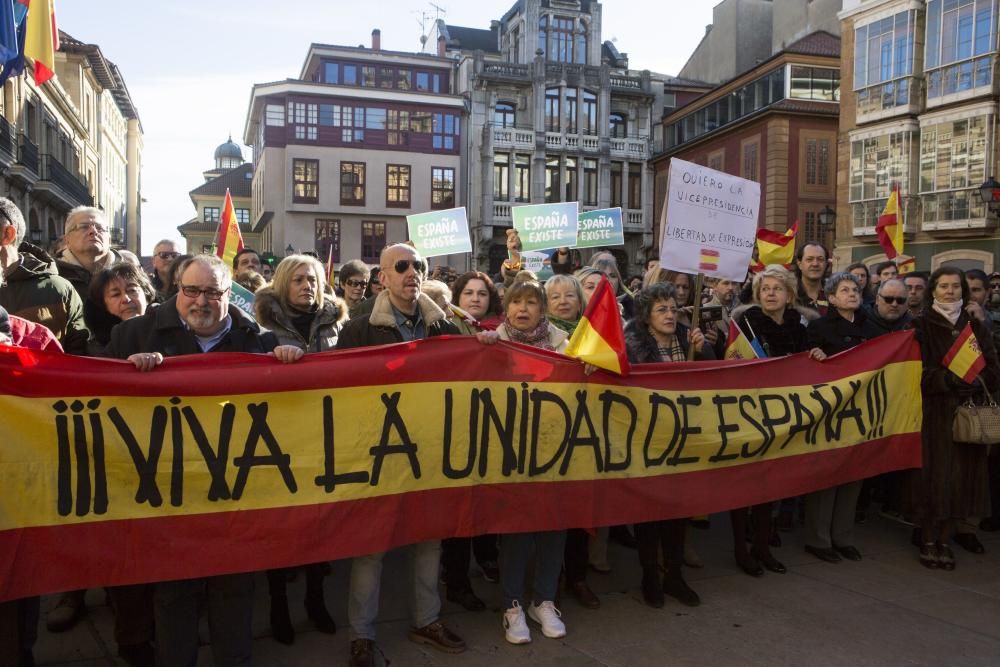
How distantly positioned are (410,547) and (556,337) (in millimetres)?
1394

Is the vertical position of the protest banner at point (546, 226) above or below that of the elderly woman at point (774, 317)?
above

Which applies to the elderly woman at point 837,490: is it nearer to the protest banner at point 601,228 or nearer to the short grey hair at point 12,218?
the short grey hair at point 12,218

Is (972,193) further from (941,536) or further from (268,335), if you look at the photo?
(268,335)

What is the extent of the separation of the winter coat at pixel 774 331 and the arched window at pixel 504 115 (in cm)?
3665

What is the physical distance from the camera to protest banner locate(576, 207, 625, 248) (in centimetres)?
1112

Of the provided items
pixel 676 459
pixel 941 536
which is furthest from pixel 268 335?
pixel 941 536

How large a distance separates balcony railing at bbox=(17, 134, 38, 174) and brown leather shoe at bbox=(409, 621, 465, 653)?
27.4 m

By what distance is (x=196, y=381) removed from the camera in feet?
11.9

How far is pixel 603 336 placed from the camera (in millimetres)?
4270

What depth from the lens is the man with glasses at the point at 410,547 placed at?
3.84 m

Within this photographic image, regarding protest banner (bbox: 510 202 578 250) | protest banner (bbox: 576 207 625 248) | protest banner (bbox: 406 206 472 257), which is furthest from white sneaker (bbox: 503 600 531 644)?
protest banner (bbox: 576 207 625 248)

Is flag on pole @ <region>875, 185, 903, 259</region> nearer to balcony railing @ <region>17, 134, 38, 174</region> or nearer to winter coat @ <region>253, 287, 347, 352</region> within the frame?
winter coat @ <region>253, 287, 347, 352</region>

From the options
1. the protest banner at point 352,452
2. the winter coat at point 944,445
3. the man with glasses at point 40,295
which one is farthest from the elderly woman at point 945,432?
the man with glasses at point 40,295

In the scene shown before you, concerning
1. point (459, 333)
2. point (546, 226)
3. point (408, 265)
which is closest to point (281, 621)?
point (459, 333)
